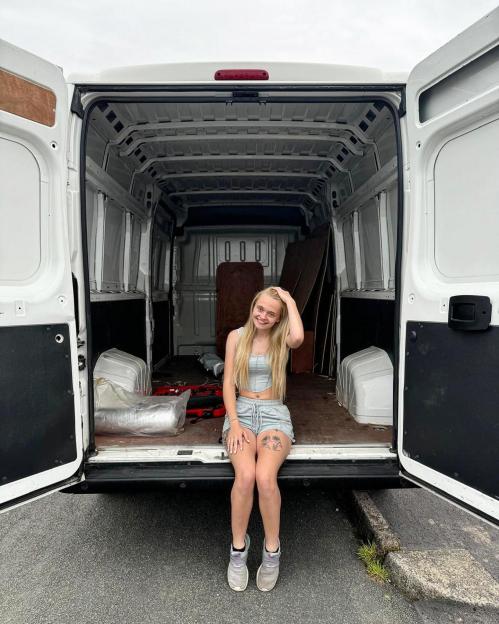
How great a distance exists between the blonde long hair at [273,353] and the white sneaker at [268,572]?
2.95 feet

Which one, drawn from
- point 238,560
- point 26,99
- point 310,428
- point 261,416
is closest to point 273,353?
point 261,416

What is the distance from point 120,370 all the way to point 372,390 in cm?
203

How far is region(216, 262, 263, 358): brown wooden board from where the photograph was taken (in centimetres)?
639

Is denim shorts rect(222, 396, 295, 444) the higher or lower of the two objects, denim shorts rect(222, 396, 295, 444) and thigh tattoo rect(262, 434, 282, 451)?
the higher

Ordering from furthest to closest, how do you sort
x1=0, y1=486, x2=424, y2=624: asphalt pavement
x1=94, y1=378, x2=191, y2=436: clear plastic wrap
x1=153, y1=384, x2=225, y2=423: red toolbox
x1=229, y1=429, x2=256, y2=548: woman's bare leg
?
1. x1=153, y1=384, x2=225, y2=423: red toolbox
2. x1=94, y1=378, x2=191, y2=436: clear plastic wrap
3. x1=229, y1=429, x2=256, y2=548: woman's bare leg
4. x1=0, y1=486, x2=424, y2=624: asphalt pavement

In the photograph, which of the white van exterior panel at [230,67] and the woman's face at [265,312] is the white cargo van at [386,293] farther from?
the woman's face at [265,312]

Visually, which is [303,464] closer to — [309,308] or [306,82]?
[306,82]

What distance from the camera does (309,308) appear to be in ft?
18.6

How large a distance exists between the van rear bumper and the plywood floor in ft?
0.84

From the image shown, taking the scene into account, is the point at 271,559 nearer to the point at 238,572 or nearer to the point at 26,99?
the point at 238,572

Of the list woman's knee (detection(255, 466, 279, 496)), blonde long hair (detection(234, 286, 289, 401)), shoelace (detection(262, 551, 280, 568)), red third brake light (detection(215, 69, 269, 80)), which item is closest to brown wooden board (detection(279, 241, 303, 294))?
blonde long hair (detection(234, 286, 289, 401))

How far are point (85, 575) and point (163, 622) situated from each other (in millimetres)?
648

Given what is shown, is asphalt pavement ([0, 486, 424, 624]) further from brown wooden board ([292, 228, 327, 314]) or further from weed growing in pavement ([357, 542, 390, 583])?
brown wooden board ([292, 228, 327, 314])

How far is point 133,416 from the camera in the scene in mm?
2984
